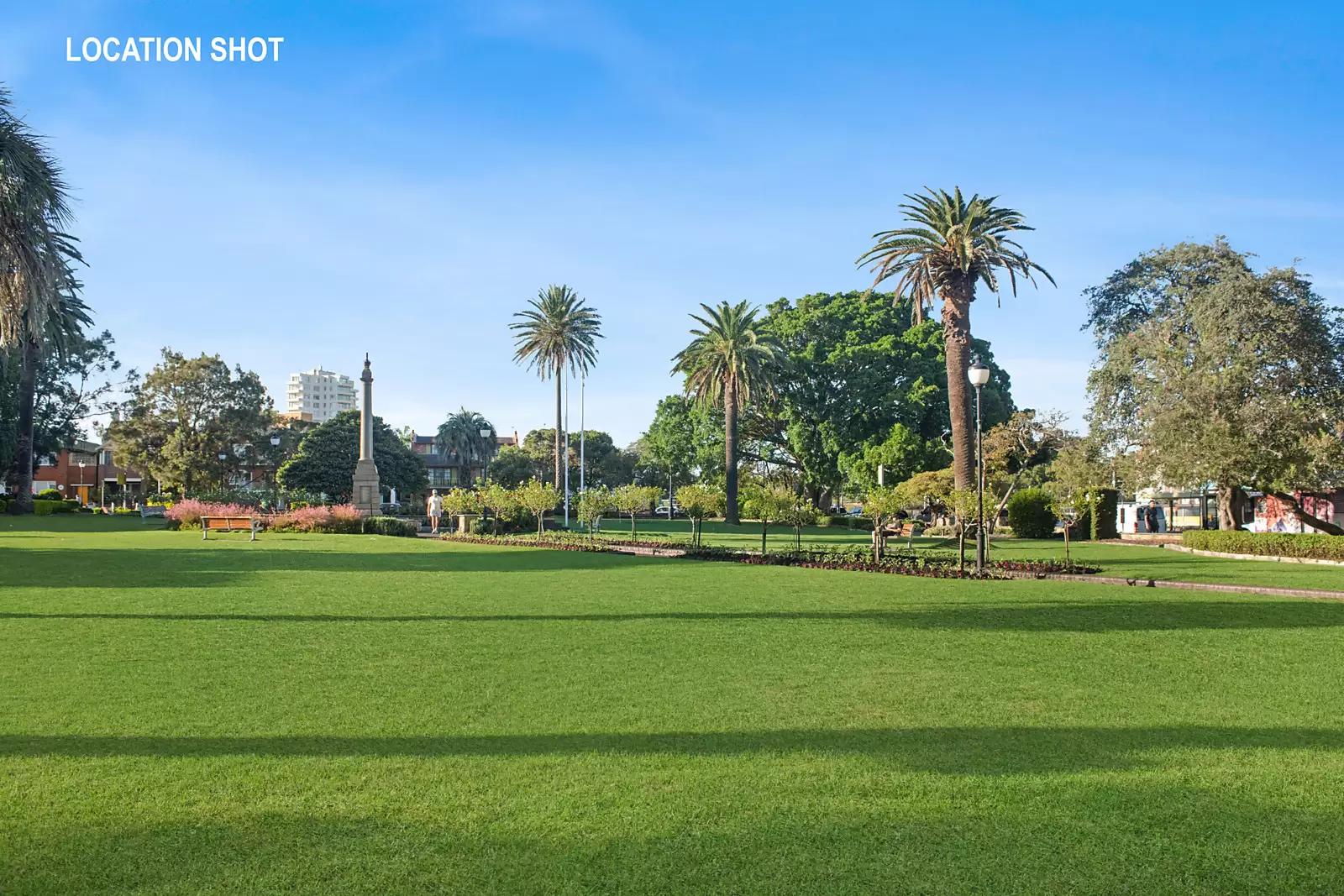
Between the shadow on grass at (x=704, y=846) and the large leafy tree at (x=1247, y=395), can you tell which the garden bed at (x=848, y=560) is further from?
the shadow on grass at (x=704, y=846)

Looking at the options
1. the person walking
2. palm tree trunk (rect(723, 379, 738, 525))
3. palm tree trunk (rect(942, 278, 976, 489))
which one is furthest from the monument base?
palm tree trunk (rect(942, 278, 976, 489))

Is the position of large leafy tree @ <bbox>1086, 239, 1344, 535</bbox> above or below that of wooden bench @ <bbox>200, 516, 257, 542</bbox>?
above

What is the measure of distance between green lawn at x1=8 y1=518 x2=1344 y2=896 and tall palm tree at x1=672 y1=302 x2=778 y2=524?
1493 inches

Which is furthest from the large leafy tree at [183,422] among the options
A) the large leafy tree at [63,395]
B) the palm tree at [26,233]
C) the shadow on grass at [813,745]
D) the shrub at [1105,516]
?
the shadow on grass at [813,745]

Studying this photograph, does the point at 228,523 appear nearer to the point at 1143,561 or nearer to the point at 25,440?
the point at 25,440

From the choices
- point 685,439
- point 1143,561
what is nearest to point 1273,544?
point 1143,561

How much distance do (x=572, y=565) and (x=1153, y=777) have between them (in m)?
15.6

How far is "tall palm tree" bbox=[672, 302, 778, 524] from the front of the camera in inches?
1951

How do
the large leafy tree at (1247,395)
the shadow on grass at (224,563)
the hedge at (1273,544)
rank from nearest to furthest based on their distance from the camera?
the shadow on grass at (224,563) → the hedge at (1273,544) → the large leafy tree at (1247,395)

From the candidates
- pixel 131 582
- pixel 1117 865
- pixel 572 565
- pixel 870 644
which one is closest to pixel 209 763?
pixel 1117 865

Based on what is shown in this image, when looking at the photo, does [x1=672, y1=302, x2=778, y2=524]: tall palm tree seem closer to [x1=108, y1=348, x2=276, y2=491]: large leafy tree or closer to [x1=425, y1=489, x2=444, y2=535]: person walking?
[x1=425, y1=489, x2=444, y2=535]: person walking

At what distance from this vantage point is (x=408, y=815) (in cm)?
461

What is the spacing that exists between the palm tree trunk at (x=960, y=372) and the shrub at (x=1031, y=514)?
5642 mm

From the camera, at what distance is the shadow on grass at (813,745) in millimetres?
5613
